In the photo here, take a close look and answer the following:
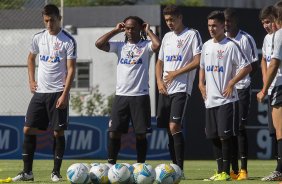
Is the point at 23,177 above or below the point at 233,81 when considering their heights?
below

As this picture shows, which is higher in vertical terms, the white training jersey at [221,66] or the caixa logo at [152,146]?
the white training jersey at [221,66]

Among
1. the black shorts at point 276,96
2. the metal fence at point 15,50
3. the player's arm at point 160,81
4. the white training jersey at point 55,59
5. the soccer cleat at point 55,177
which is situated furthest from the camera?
the metal fence at point 15,50

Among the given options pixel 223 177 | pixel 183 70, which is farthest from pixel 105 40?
pixel 223 177

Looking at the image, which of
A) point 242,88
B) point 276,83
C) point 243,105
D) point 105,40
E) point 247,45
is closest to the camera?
point 276,83

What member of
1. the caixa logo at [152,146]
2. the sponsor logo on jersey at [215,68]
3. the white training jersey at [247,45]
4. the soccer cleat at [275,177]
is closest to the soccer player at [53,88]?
the sponsor logo on jersey at [215,68]

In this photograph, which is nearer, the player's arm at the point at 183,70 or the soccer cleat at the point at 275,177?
the soccer cleat at the point at 275,177

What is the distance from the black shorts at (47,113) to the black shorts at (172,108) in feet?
4.63

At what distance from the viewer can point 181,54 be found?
49.0ft

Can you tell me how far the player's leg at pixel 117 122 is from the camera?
48.2ft

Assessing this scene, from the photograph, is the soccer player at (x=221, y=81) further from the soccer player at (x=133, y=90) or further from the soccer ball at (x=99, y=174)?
the soccer ball at (x=99, y=174)

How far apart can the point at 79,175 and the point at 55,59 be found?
8.36 ft

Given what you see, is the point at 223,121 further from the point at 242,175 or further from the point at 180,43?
the point at 180,43

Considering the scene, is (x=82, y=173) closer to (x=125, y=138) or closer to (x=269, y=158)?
(x=125, y=138)

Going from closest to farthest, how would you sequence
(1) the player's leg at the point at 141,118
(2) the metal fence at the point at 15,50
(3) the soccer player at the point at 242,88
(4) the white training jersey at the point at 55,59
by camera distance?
(4) the white training jersey at the point at 55,59, (1) the player's leg at the point at 141,118, (3) the soccer player at the point at 242,88, (2) the metal fence at the point at 15,50
